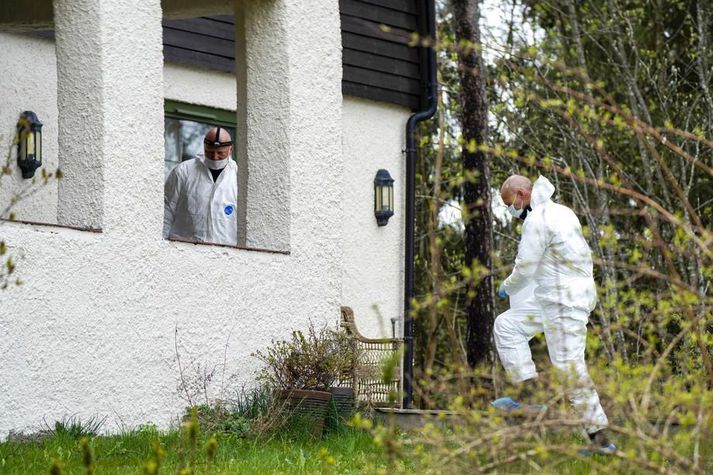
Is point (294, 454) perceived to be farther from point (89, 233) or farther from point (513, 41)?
point (513, 41)

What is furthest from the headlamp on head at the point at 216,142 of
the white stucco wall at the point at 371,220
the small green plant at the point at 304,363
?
the white stucco wall at the point at 371,220

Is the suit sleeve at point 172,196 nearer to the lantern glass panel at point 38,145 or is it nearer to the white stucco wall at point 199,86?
the lantern glass panel at point 38,145

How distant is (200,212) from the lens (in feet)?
31.5

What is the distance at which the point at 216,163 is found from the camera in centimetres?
969

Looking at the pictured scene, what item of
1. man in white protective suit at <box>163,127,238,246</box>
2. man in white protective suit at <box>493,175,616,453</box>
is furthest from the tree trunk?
man in white protective suit at <box>493,175,616,453</box>

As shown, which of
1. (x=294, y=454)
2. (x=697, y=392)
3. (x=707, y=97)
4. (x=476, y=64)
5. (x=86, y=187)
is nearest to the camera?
(x=697, y=392)

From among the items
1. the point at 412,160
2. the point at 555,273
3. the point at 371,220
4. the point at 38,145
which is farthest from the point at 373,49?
the point at 555,273

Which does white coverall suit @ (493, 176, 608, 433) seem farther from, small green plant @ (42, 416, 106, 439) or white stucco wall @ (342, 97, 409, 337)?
white stucco wall @ (342, 97, 409, 337)

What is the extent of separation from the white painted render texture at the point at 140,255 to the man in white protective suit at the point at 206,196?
66 centimetres

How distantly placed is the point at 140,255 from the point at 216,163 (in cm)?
202

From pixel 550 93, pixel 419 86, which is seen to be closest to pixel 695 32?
pixel 550 93

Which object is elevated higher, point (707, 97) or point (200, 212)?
point (707, 97)

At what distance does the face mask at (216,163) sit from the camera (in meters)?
9.69

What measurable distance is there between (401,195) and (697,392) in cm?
882
